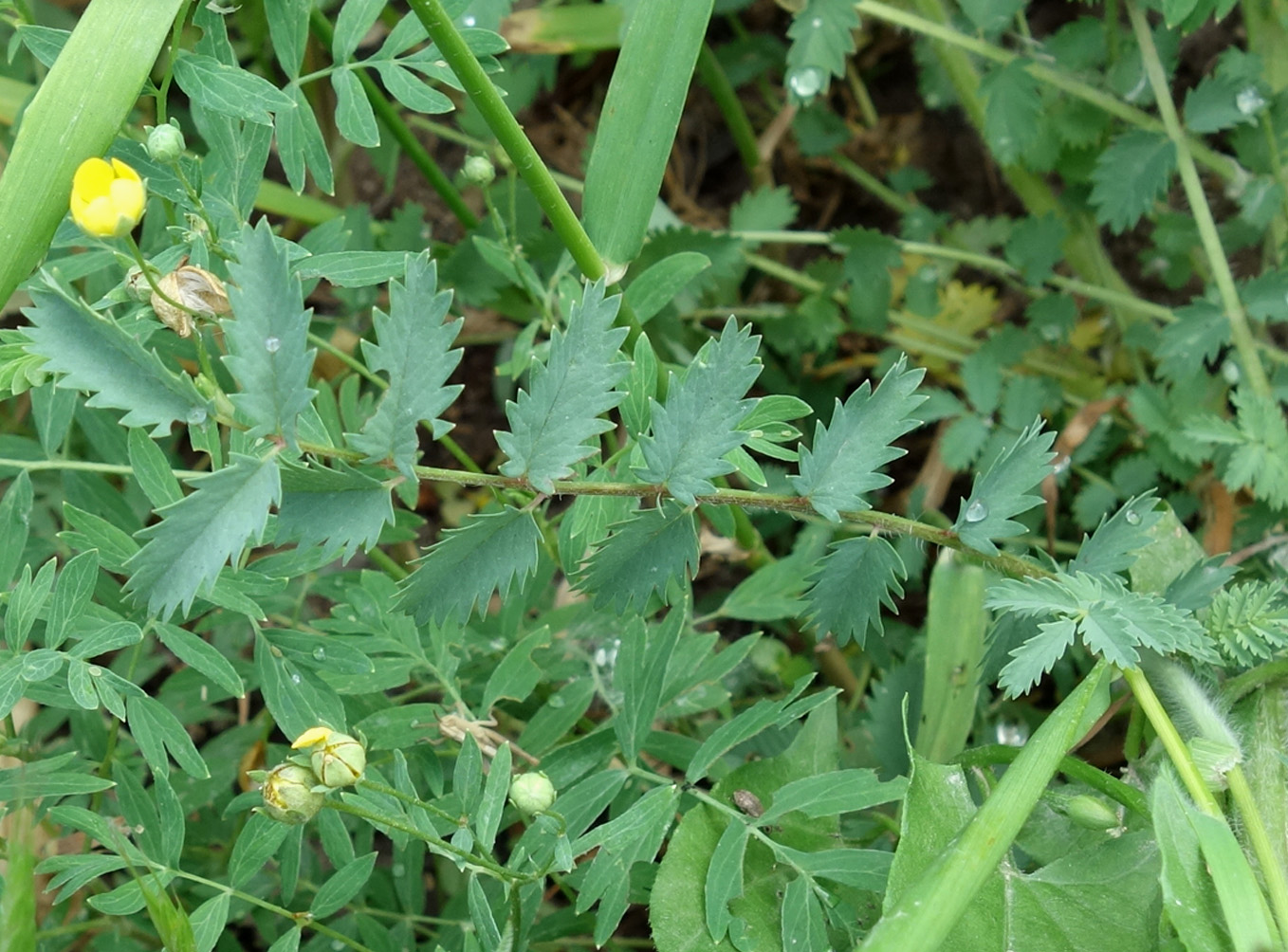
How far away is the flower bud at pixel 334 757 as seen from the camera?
2.52ft

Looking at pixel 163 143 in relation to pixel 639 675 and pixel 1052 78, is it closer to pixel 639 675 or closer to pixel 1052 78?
pixel 639 675

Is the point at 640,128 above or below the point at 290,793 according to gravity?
above

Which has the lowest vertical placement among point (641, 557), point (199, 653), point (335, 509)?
point (199, 653)

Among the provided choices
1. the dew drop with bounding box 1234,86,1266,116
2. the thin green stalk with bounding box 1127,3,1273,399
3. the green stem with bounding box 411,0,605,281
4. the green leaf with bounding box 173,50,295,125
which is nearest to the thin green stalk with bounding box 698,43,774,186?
the thin green stalk with bounding box 1127,3,1273,399

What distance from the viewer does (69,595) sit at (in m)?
0.88

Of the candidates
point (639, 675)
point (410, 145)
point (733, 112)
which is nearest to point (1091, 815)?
point (639, 675)

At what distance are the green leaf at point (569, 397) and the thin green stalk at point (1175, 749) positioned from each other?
0.49 metres

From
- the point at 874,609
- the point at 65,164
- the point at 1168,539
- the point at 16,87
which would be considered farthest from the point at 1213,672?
the point at 16,87

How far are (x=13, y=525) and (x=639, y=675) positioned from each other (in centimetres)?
61

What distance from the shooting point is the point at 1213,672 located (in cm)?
104

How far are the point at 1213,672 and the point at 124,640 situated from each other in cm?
100

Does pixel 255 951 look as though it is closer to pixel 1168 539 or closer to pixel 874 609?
pixel 874 609

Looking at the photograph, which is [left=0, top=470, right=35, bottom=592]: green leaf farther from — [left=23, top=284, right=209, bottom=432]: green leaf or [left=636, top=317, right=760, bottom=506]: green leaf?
[left=636, top=317, right=760, bottom=506]: green leaf

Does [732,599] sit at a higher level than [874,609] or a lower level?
lower
